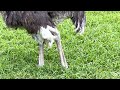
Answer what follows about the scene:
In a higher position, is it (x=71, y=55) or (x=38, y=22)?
(x=38, y=22)

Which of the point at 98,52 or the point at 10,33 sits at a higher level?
the point at 10,33

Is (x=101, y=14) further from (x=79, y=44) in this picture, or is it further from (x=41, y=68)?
(x=41, y=68)

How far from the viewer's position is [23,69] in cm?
377

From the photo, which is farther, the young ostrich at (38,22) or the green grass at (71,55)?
the green grass at (71,55)

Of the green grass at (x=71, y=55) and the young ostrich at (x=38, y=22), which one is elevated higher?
the young ostrich at (x=38, y=22)

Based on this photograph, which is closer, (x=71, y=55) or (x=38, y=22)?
(x=38, y=22)

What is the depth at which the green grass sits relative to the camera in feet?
11.9

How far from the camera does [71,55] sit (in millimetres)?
4207

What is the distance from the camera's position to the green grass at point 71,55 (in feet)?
11.9
